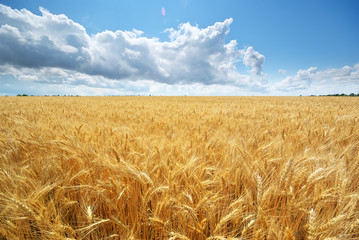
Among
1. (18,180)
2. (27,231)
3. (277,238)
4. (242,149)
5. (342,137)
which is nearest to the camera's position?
(277,238)

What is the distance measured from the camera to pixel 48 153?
140 cm

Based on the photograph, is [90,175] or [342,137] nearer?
[90,175]

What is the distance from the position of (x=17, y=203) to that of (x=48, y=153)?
0.81 meters

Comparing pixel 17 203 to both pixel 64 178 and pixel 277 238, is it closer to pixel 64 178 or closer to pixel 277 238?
pixel 64 178

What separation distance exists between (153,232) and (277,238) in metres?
0.59

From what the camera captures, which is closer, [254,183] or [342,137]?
[254,183]

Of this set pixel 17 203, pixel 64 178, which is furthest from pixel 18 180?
pixel 17 203

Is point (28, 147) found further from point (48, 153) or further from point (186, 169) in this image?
point (186, 169)

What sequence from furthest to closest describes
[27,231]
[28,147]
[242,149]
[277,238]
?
1. [28,147]
2. [242,149]
3. [27,231]
4. [277,238]

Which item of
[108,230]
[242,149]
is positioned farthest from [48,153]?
[242,149]

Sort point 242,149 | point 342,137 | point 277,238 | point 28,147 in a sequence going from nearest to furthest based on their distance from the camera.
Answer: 1. point 277,238
2. point 242,149
3. point 28,147
4. point 342,137

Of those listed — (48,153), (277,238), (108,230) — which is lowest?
(108,230)

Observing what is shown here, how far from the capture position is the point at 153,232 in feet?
2.77

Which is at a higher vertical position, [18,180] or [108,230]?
[18,180]
